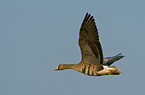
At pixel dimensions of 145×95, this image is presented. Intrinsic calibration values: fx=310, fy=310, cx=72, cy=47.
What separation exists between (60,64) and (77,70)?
1.24 m

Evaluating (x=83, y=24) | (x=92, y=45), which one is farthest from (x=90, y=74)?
(x=83, y=24)

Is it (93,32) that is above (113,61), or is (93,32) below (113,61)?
above

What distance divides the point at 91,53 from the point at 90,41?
588mm

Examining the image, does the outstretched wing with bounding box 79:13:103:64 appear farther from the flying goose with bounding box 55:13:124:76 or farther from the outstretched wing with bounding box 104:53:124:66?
the outstretched wing with bounding box 104:53:124:66

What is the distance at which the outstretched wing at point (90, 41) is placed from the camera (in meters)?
11.9

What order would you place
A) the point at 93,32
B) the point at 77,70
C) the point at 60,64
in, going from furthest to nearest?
the point at 60,64 → the point at 77,70 → the point at 93,32

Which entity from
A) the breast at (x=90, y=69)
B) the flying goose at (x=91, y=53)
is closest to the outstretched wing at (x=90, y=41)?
the flying goose at (x=91, y=53)

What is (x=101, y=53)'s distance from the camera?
12195mm

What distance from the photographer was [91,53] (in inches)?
488

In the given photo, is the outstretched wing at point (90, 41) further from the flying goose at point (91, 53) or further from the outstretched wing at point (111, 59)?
the outstretched wing at point (111, 59)

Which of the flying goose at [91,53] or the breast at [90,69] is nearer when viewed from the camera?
the flying goose at [91,53]

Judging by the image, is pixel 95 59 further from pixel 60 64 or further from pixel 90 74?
pixel 60 64

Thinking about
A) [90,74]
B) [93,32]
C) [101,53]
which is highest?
[93,32]

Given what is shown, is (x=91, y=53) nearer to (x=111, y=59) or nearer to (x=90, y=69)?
(x=90, y=69)
